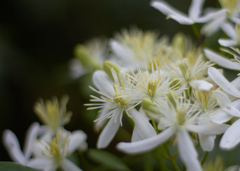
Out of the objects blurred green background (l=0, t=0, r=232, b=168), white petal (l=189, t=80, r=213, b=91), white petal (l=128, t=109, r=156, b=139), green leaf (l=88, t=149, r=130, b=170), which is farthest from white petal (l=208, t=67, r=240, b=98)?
blurred green background (l=0, t=0, r=232, b=168)

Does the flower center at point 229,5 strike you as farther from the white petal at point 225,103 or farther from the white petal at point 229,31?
the white petal at point 225,103

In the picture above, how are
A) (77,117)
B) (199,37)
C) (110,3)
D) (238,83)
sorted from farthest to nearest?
(110,3) → (77,117) → (199,37) → (238,83)

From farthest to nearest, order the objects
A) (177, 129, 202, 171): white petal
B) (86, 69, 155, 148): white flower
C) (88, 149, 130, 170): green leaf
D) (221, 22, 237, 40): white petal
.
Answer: (88, 149, 130, 170): green leaf
(221, 22, 237, 40): white petal
(86, 69, 155, 148): white flower
(177, 129, 202, 171): white petal

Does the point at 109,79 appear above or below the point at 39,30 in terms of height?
below

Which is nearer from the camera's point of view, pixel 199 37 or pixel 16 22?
pixel 199 37

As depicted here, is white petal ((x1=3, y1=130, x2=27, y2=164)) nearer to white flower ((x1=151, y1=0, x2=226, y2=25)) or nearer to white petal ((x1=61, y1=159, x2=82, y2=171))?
white petal ((x1=61, y1=159, x2=82, y2=171))

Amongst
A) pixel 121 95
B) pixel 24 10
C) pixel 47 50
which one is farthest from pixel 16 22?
pixel 121 95

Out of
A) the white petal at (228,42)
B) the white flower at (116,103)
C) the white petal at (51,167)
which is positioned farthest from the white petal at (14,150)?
the white petal at (228,42)

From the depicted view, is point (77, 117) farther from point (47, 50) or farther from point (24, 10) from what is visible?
point (24, 10)
